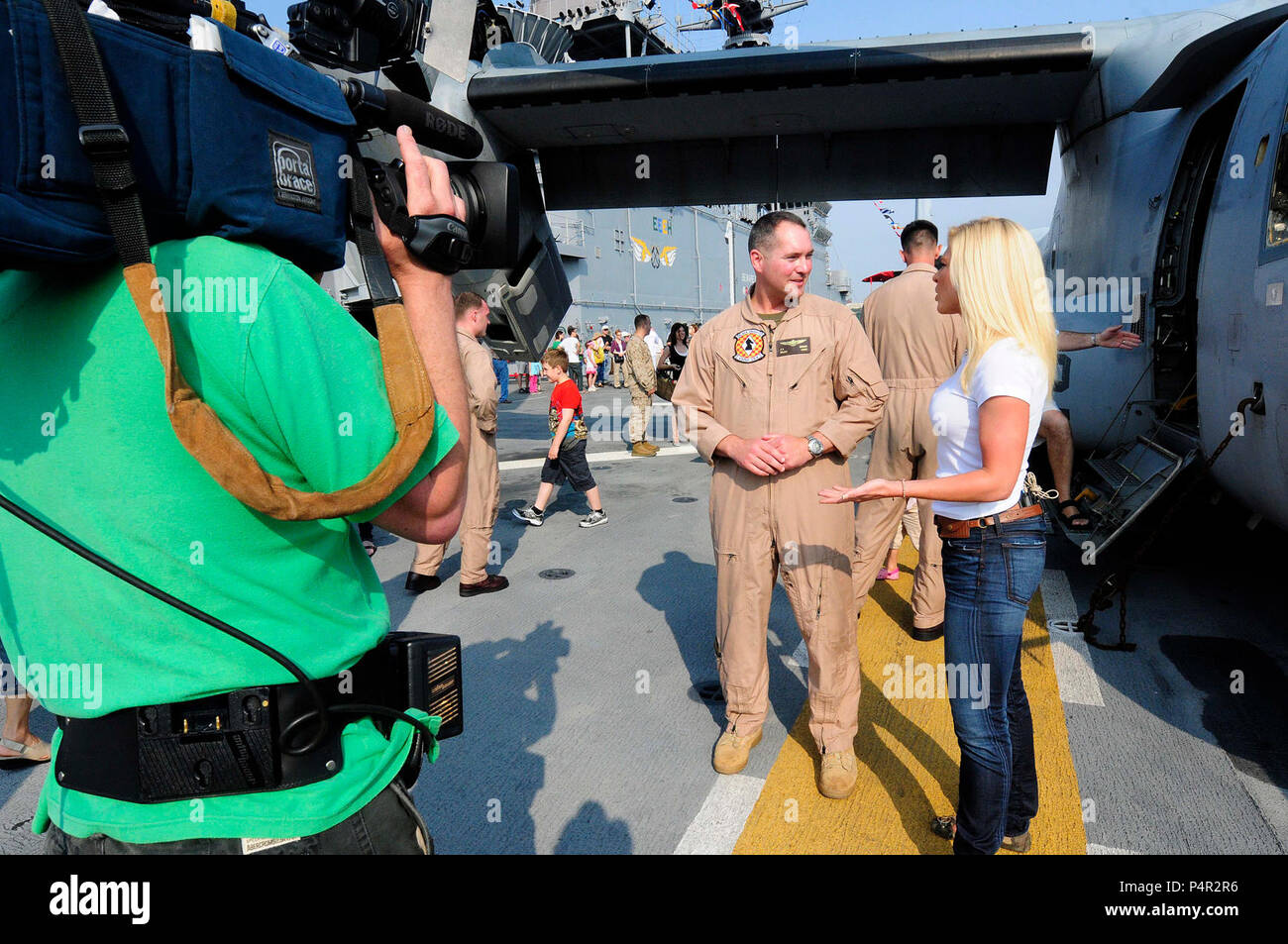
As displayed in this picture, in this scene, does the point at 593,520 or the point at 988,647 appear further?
the point at 593,520

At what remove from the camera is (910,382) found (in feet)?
13.9

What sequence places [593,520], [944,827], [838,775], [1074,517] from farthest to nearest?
[593,520], [1074,517], [838,775], [944,827]

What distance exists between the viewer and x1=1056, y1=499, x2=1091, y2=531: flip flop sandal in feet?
15.1

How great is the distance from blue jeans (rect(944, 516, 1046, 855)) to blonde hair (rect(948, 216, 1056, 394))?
50cm

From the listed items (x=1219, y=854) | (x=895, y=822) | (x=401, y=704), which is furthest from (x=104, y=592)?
(x=1219, y=854)

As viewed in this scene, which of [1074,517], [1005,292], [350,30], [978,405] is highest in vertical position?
[350,30]

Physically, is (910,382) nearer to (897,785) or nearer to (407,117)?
(897,785)

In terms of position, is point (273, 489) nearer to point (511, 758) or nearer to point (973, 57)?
point (511, 758)

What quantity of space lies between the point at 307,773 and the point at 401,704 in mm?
241

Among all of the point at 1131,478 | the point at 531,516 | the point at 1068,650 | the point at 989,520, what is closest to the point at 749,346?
the point at 989,520

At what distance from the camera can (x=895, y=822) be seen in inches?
112

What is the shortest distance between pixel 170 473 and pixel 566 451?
6300 mm

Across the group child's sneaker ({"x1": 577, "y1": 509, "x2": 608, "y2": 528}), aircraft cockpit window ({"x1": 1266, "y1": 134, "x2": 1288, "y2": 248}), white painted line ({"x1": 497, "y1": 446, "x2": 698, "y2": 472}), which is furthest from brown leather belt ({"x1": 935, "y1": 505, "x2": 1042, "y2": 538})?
white painted line ({"x1": 497, "y1": 446, "x2": 698, "y2": 472})

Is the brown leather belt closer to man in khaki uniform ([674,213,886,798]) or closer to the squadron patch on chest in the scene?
man in khaki uniform ([674,213,886,798])
